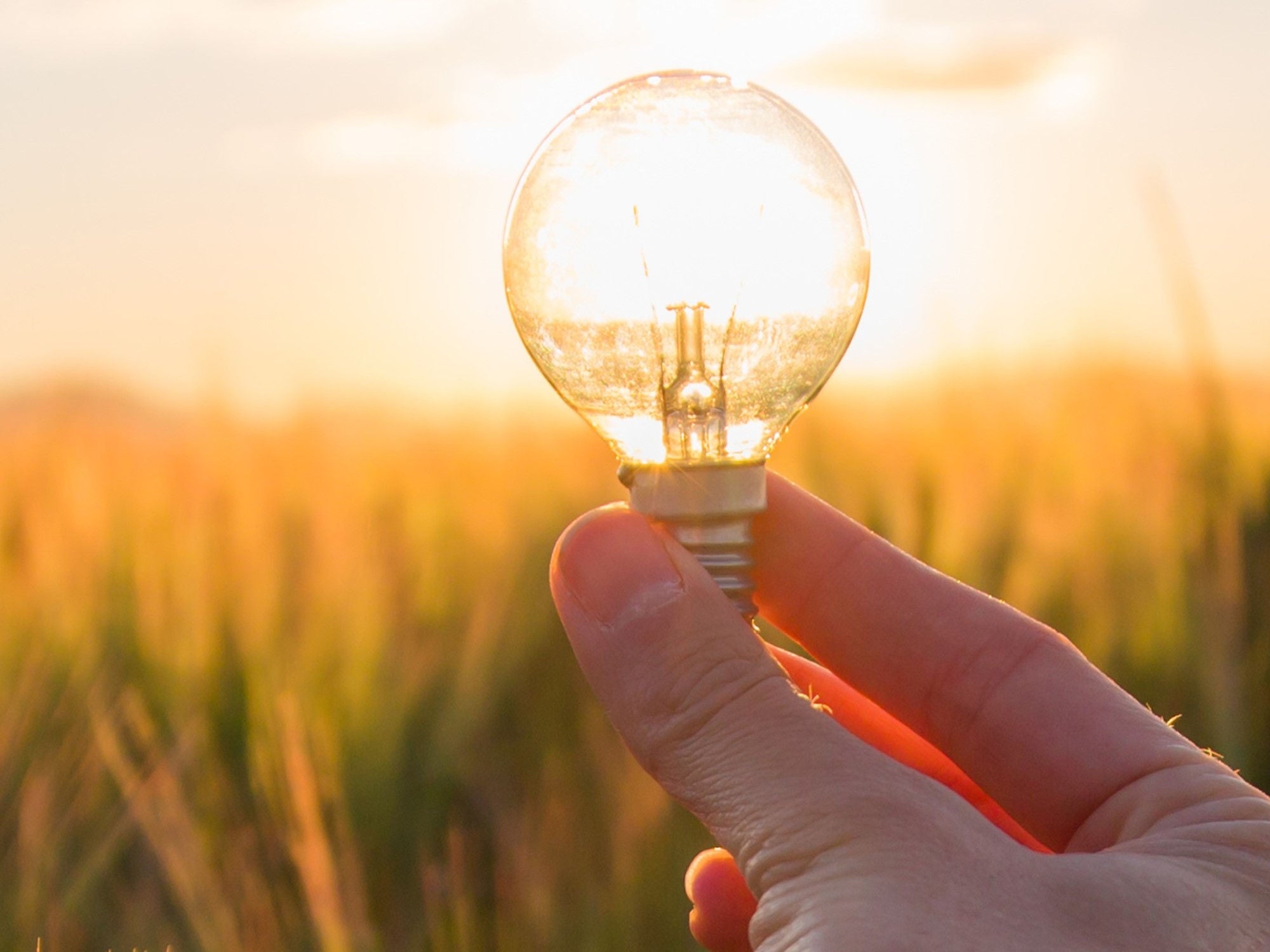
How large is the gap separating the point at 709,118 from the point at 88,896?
89 centimetres

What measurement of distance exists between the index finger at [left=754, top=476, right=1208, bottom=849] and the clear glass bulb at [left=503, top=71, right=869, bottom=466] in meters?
0.15

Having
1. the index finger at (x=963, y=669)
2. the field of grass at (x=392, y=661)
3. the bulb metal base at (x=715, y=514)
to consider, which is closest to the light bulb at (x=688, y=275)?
the bulb metal base at (x=715, y=514)

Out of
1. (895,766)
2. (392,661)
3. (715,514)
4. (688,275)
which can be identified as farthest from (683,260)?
(392,661)

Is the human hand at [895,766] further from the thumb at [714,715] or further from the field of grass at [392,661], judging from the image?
the field of grass at [392,661]

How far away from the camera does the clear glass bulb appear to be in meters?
0.65

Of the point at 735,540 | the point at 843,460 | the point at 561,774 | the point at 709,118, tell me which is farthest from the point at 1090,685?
the point at 843,460

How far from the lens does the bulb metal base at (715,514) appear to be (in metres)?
0.63

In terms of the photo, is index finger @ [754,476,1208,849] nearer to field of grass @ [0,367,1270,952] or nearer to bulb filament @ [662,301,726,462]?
bulb filament @ [662,301,726,462]

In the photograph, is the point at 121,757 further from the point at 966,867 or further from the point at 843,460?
A: the point at 843,460

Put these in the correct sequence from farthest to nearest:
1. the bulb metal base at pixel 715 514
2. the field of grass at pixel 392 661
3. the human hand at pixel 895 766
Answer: the field of grass at pixel 392 661 → the bulb metal base at pixel 715 514 → the human hand at pixel 895 766

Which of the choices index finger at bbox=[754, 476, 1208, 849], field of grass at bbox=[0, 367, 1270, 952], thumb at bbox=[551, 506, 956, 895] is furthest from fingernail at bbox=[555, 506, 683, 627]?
field of grass at bbox=[0, 367, 1270, 952]

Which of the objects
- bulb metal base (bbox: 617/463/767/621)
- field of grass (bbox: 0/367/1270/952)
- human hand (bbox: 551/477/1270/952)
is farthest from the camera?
field of grass (bbox: 0/367/1270/952)

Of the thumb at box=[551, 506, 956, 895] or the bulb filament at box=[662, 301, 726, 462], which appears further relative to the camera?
the bulb filament at box=[662, 301, 726, 462]

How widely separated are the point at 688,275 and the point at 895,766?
0.83 feet
